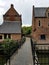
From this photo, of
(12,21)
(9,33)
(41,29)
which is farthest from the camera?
(12,21)

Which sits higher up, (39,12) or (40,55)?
(39,12)

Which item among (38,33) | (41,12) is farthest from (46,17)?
(38,33)

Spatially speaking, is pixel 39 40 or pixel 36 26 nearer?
pixel 39 40

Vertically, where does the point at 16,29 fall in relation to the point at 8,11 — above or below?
below

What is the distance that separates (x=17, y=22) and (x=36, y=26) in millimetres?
4408

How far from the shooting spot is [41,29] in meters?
52.5

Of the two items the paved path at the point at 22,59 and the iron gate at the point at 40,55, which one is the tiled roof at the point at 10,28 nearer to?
the paved path at the point at 22,59

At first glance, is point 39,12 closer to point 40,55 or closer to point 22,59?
point 40,55

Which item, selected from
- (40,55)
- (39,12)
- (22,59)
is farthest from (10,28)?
(22,59)

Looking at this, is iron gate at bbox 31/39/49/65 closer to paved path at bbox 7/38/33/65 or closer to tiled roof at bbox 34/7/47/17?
paved path at bbox 7/38/33/65

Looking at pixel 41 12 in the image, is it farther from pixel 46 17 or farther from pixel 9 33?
pixel 9 33

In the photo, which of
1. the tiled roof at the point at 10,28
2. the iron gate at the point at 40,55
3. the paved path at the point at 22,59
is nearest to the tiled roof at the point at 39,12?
the tiled roof at the point at 10,28

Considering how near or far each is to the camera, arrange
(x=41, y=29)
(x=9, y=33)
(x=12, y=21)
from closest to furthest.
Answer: (x=9, y=33) → (x=41, y=29) → (x=12, y=21)

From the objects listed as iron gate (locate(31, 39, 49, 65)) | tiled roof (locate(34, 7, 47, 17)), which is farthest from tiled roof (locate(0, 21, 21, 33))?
iron gate (locate(31, 39, 49, 65))
